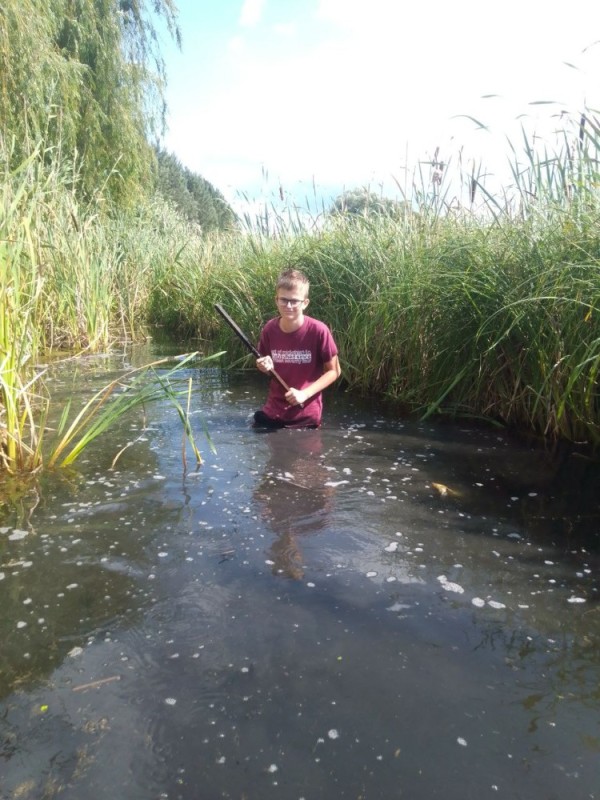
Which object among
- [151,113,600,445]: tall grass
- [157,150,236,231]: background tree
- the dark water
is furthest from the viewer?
[157,150,236,231]: background tree

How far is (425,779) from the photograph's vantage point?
1.68 m

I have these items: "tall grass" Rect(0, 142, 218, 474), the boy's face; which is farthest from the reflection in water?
the boy's face

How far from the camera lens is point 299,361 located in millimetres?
5133

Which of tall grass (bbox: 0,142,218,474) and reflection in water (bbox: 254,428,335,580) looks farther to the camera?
tall grass (bbox: 0,142,218,474)

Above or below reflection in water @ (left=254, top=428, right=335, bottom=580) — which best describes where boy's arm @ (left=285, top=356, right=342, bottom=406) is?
above

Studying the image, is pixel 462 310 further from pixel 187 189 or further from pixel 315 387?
pixel 187 189

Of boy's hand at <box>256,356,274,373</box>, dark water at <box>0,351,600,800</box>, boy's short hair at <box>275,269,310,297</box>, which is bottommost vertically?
dark water at <box>0,351,600,800</box>

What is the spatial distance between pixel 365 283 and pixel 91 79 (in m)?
11.4

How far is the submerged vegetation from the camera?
13.3 ft

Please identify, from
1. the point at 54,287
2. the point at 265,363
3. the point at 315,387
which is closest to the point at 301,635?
the point at 265,363

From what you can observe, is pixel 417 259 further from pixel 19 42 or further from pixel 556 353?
pixel 19 42

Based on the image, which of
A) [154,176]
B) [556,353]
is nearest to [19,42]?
[154,176]

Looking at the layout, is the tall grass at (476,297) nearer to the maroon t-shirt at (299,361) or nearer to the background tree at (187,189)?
the maroon t-shirt at (299,361)

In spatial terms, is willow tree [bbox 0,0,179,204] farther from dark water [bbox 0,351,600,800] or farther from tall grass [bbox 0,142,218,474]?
dark water [bbox 0,351,600,800]
